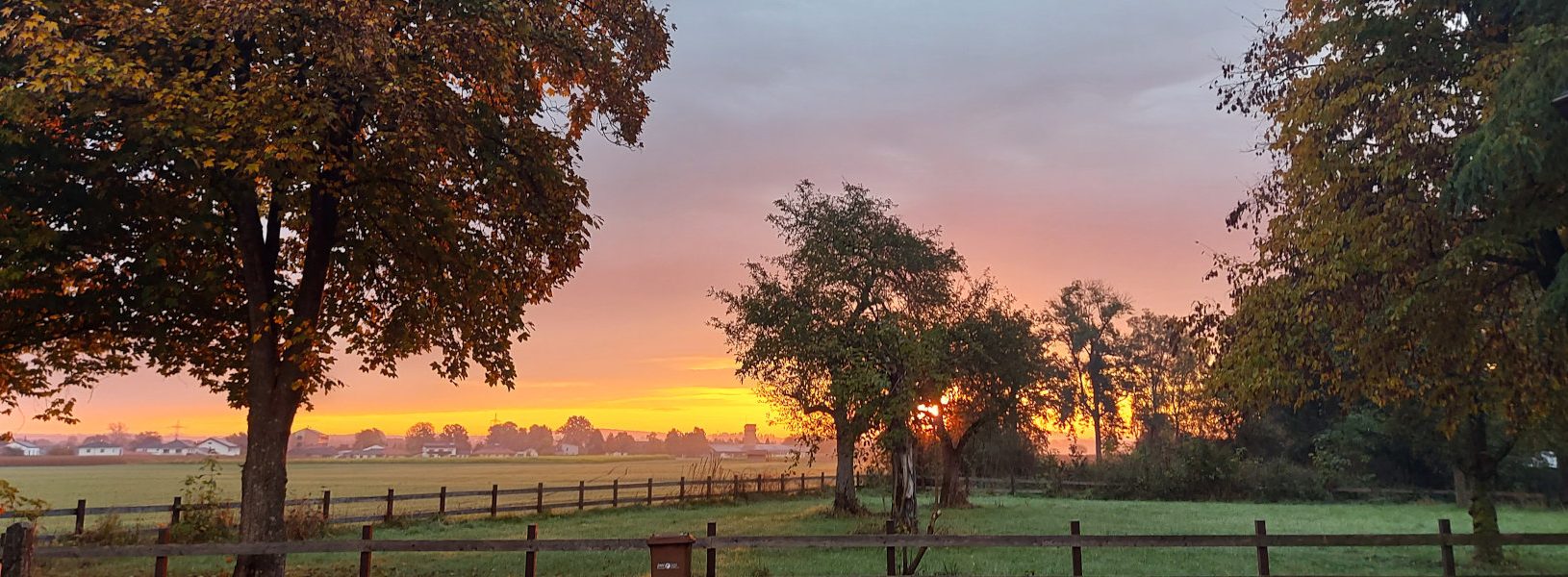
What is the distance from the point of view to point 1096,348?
69750 millimetres

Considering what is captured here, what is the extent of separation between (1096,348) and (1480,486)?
5523 centimetres

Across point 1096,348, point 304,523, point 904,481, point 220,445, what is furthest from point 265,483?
point 220,445

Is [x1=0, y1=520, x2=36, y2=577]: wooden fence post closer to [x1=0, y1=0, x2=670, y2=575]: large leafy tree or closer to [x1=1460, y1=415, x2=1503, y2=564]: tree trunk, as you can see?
[x1=0, y1=0, x2=670, y2=575]: large leafy tree

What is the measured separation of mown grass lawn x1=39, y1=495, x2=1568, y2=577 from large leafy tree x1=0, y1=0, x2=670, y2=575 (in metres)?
4.02

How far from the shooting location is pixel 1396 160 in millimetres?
12414

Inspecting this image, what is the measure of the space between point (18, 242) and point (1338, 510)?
144ft

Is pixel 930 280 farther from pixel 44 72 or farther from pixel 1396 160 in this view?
pixel 44 72

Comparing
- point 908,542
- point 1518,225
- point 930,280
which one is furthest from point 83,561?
point 1518,225

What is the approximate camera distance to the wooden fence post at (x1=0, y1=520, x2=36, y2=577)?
33.7 feet

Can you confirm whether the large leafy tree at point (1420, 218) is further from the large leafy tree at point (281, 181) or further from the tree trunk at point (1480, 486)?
the large leafy tree at point (281, 181)

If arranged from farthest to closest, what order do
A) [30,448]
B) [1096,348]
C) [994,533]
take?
[30,448] → [1096,348] → [994,533]

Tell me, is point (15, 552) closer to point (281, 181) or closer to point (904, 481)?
point (281, 181)

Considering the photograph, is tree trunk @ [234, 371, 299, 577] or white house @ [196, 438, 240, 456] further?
white house @ [196, 438, 240, 456]

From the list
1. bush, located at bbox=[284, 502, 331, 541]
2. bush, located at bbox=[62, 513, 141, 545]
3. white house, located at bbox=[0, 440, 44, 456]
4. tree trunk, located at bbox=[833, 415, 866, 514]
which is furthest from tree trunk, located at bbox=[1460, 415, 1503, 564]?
white house, located at bbox=[0, 440, 44, 456]
